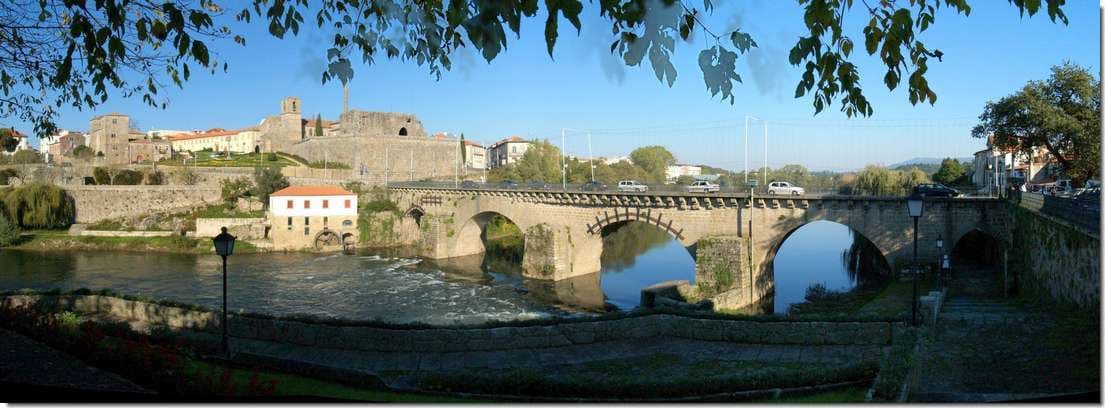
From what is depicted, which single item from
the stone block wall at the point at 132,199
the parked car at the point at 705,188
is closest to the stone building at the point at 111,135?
the stone block wall at the point at 132,199

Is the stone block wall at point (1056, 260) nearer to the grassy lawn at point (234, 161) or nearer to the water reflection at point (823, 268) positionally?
the water reflection at point (823, 268)

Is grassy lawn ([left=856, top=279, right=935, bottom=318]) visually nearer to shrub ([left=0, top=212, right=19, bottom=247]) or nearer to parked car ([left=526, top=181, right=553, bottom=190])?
parked car ([left=526, top=181, right=553, bottom=190])

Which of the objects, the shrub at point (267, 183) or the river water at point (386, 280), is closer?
the river water at point (386, 280)

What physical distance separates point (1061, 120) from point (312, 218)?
3849cm

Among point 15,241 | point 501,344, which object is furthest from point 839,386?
point 15,241

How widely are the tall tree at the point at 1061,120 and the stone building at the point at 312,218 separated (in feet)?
119

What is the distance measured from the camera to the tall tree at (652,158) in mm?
82688

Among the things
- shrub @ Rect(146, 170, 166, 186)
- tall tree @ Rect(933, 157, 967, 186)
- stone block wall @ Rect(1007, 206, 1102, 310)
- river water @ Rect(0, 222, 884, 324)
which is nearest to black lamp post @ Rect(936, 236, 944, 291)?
stone block wall @ Rect(1007, 206, 1102, 310)

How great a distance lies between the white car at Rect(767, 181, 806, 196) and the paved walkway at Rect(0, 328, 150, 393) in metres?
22.6

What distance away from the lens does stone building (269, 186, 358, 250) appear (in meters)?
44.6

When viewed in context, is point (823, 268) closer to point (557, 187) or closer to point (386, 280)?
point (557, 187)

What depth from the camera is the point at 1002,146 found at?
2244 cm

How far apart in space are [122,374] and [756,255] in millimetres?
22008

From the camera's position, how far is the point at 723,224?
27.5m
